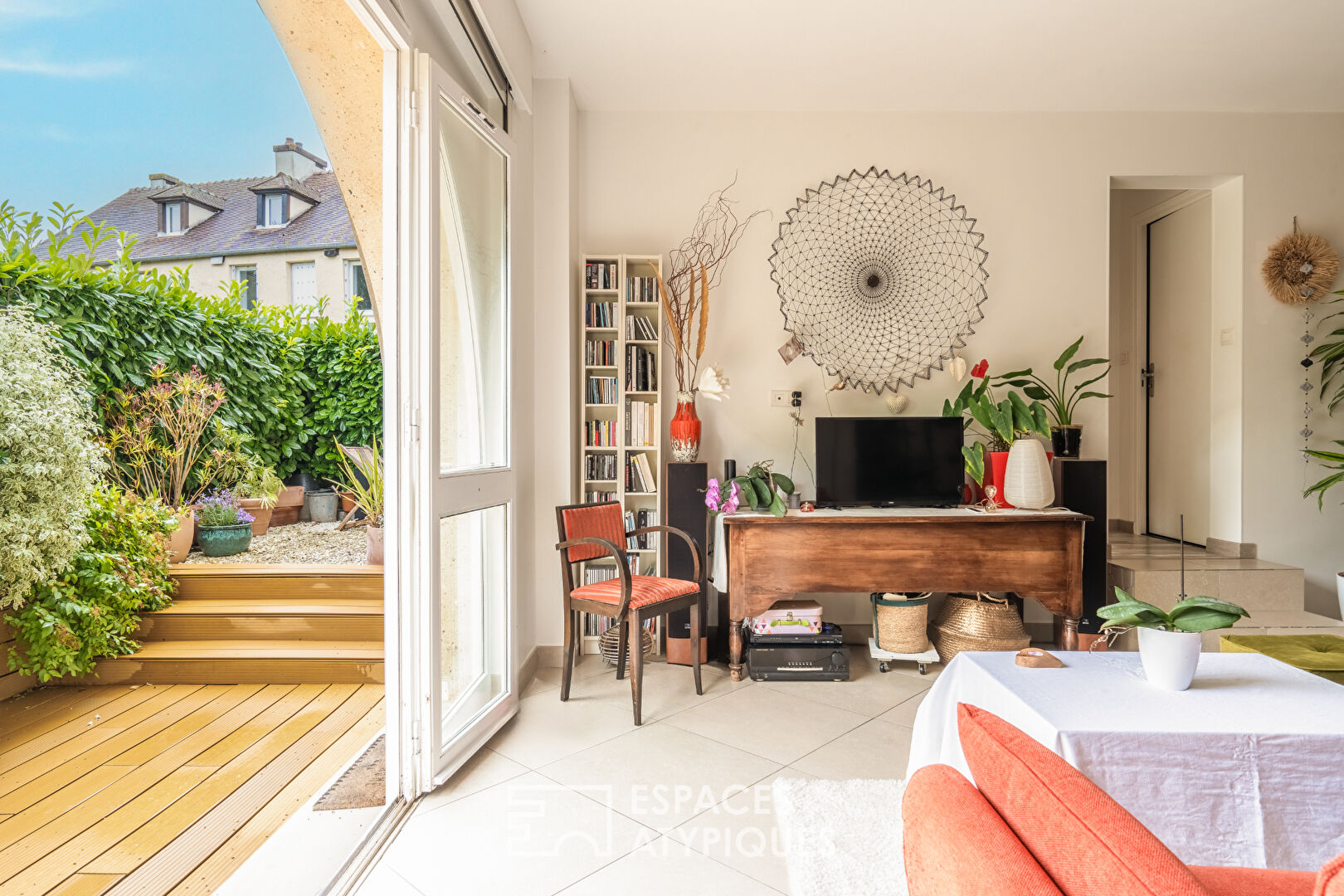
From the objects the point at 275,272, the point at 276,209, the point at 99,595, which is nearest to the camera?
the point at 99,595

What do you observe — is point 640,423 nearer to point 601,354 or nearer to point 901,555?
point 601,354

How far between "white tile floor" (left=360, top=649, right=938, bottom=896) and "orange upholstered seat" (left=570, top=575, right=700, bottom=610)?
46 centimetres

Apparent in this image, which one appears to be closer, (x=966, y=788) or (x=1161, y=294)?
(x=966, y=788)

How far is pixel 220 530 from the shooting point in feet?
14.9

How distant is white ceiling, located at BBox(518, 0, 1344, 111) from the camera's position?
118 inches

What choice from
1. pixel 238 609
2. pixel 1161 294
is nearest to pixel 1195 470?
pixel 1161 294

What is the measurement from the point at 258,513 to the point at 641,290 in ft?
11.5

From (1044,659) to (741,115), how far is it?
325cm

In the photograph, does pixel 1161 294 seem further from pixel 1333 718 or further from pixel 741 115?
pixel 1333 718

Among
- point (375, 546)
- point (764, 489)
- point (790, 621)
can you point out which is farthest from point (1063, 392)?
point (375, 546)

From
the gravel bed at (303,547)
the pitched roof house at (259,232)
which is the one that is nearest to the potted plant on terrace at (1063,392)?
the gravel bed at (303,547)

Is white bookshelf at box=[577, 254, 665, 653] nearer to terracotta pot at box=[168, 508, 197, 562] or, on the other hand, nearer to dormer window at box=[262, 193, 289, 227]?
terracotta pot at box=[168, 508, 197, 562]

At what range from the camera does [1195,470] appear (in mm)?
4328

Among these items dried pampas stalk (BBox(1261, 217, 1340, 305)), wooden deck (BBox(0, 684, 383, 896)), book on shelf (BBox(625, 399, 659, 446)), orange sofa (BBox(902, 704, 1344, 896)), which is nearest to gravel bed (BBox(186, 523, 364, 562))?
wooden deck (BBox(0, 684, 383, 896))
